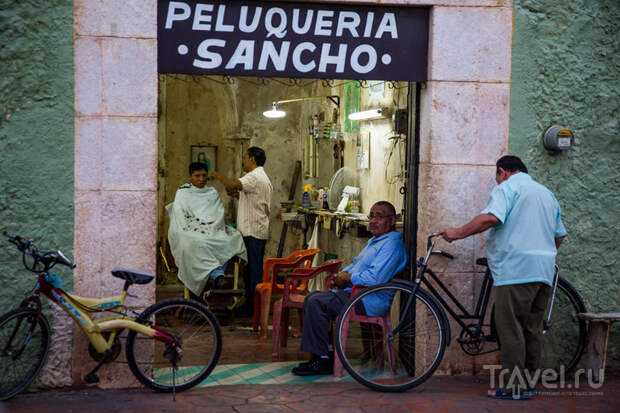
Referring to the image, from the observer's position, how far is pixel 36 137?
5.08 m

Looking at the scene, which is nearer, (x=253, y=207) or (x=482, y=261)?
(x=482, y=261)

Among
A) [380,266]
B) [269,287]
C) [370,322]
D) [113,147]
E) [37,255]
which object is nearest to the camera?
[37,255]

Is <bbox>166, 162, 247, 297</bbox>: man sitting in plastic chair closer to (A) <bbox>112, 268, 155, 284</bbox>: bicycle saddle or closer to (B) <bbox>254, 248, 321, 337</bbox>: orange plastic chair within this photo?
(B) <bbox>254, 248, 321, 337</bbox>: orange plastic chair

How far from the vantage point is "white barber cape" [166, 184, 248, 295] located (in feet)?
25.4

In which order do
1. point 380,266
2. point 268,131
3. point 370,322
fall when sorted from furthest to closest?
point 268,131 → point 380,266 → point 370,322

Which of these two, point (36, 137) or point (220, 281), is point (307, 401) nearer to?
point (36, 137)

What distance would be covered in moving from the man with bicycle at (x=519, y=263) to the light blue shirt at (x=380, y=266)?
22.9 inches

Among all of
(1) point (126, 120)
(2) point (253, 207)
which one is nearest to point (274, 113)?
(2) point (253, 207)

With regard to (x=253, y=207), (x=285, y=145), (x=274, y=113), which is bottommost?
(x=253, y=207)

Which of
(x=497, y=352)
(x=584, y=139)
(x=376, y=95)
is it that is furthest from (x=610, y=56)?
(x=376, y=95)

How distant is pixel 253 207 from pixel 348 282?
2574mm

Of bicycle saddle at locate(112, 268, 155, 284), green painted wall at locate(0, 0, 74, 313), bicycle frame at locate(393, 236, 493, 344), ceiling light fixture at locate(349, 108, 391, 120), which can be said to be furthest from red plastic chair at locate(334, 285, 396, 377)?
ceiling light fixture at locate(349, 108, 391, 120)

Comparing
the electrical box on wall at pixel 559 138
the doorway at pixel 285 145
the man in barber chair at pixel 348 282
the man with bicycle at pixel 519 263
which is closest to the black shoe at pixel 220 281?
the doorway at pixel 285 145

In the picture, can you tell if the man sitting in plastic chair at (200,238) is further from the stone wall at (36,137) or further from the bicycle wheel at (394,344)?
the stone wall at (36,137)
